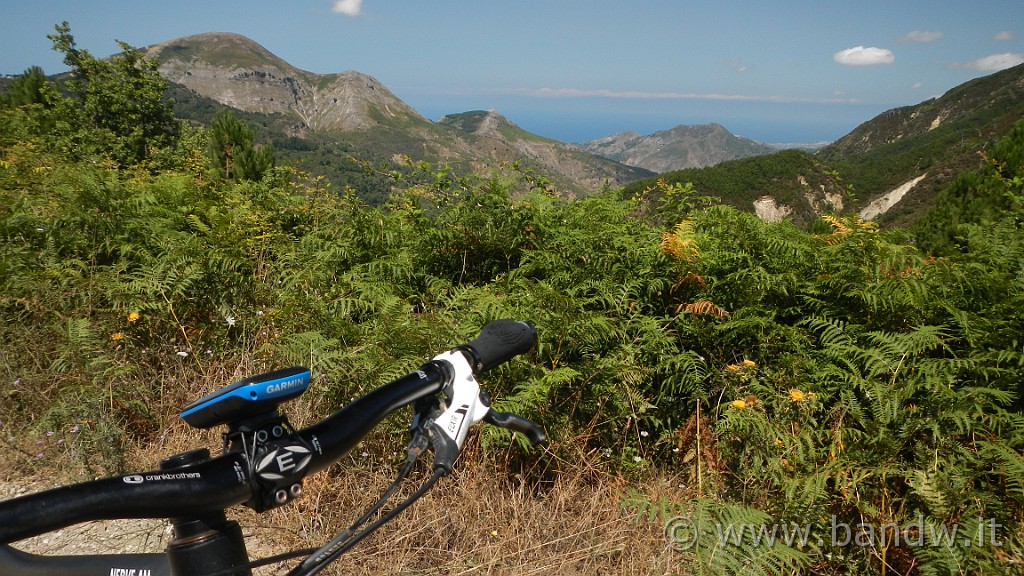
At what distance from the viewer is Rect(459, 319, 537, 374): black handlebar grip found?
1.44 meters

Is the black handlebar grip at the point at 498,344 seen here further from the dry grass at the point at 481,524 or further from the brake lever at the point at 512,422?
the dry grass at the point at 481,524

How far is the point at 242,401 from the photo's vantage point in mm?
982

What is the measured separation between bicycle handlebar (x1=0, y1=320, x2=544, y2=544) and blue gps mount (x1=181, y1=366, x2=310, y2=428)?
0.22 ft

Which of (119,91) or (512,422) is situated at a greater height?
(119,91)

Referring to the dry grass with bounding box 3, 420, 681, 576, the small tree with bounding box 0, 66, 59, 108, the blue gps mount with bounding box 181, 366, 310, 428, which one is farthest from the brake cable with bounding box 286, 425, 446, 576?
the small tree with bounding box 0, 66, 59, 108

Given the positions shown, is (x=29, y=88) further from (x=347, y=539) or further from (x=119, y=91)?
(x=347, y=539)

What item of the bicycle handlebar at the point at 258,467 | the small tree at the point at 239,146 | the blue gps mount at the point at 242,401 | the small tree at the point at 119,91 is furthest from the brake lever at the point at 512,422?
the small tree at the point at 119,91

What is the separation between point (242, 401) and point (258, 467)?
0.40 ft

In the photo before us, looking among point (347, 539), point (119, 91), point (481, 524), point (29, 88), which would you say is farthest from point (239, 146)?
point (347, 539)

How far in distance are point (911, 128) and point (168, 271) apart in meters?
183

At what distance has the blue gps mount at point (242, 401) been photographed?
0.97 meters

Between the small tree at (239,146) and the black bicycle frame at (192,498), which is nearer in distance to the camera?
the black bicycle frame at (192,498)

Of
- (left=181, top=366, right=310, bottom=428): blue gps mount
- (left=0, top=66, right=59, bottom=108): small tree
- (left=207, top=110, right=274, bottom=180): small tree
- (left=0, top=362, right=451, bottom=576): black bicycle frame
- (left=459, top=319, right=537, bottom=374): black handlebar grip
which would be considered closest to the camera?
(left=0, top=362, right=451, bottom=576): black bicycle frame

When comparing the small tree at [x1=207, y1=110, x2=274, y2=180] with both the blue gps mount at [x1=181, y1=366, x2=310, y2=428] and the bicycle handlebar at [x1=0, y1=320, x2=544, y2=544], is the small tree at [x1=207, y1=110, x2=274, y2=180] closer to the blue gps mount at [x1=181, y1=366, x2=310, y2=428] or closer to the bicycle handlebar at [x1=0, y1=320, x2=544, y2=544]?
the bicycle handlebar at [x1=0, y1=320, x2=544, y2=544]
